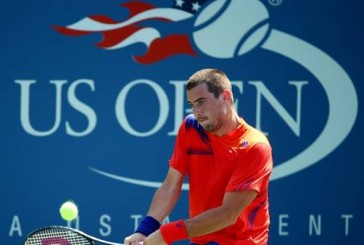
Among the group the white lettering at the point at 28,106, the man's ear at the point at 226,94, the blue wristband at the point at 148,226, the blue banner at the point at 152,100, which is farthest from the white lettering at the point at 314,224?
the man's ear at the point at 226,94

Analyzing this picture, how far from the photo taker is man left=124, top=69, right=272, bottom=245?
17.2ft

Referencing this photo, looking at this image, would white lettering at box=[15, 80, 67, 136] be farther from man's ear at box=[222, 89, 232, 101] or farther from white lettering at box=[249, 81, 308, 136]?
man's ear at box=[222, 89, 232, 101]

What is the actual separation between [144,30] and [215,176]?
102 inches

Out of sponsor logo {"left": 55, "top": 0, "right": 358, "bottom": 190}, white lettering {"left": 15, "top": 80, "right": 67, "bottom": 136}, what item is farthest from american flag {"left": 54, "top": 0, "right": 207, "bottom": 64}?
white lettering {"left": 15, "top": 80, "right": 67, "bottom": 136}

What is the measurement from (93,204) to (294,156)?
1.52 m

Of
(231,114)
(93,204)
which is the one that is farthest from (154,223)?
(93,204)

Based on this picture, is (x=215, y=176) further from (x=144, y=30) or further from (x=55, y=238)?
(x=144, y=30)

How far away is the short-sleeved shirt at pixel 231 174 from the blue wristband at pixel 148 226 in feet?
0.68

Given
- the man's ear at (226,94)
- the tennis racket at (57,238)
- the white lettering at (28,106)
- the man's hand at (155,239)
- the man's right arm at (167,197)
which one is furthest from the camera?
the white lettering at (28,106)

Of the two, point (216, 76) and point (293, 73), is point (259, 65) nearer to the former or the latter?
point (293, 73)

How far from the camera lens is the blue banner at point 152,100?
7695mm

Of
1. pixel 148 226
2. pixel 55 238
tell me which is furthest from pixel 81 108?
pixel 148 226

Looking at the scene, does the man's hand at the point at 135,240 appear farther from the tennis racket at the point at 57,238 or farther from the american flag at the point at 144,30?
the american flag at the point at 144,30

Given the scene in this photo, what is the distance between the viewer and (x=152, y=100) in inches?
305
